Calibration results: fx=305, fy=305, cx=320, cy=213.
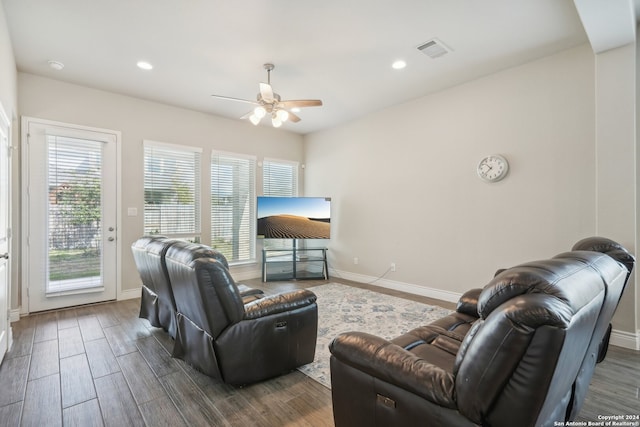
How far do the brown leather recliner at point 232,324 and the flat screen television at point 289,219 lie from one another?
3.31m

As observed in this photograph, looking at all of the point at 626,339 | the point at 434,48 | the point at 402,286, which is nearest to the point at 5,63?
the point at 434,48

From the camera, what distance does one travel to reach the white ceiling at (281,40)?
2727 millimetres

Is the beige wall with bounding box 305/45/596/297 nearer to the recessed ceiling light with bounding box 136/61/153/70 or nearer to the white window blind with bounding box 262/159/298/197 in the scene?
the white window blind with bounding box 262/159/298/197

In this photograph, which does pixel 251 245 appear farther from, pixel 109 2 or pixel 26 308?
pixel 109 2

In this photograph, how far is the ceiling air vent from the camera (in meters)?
3.23

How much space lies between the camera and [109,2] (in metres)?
2.64

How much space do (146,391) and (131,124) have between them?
402cm

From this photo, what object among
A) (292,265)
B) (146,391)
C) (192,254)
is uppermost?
(192,254)

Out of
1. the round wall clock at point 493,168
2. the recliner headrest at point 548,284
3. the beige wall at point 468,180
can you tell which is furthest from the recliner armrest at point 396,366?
the round wall clock at point 493,168

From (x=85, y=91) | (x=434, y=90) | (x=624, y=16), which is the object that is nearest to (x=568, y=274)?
(x=624, y=16)

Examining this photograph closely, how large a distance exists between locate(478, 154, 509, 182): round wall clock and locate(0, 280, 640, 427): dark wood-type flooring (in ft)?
6.97

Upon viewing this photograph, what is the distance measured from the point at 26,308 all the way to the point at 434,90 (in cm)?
629

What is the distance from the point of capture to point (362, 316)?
383cm

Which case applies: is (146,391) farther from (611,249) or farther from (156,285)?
(611,249)
